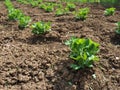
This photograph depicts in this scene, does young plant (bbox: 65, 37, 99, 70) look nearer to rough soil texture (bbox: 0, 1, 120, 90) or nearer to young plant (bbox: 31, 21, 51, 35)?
rough soil texture (bbox: 0, 1, 120, 90)

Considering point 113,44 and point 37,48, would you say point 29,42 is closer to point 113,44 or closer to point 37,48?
point 37,48

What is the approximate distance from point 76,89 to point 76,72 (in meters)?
0.38

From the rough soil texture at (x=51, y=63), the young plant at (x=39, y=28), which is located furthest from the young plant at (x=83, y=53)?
the young plant at (x=39, y=28)

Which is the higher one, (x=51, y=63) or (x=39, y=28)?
(x=39, y=28)

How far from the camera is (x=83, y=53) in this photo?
174 inches

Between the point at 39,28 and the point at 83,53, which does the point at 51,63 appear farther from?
the point at 39,28

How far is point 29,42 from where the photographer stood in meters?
5.89

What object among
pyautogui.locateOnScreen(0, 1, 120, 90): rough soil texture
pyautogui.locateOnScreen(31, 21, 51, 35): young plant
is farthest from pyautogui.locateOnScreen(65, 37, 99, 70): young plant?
pyautogui.locateOnScreen(31, 21, 51, 35): young plant

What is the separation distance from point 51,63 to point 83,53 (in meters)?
0.67

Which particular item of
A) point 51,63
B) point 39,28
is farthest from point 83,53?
point 39,28

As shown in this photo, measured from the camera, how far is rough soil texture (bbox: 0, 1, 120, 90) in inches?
166

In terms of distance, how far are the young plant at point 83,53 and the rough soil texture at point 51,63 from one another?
0.15 m

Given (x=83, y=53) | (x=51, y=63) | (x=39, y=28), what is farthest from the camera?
(x=39, y=28)

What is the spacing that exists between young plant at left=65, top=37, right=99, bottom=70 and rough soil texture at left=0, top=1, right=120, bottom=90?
0.15m
